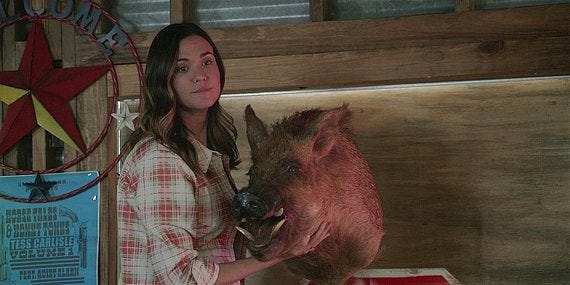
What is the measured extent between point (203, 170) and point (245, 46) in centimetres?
70

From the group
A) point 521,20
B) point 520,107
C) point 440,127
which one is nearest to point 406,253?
point 440,127

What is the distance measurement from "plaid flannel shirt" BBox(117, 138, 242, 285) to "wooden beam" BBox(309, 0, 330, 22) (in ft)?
2.20

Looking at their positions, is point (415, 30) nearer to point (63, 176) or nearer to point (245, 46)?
point (245, 46)

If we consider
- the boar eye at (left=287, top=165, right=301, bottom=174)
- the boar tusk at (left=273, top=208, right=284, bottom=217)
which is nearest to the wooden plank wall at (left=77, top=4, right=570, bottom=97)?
the boar eye at (left=287, top=165, right=301, bottom=174)

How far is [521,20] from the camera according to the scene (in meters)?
2.10

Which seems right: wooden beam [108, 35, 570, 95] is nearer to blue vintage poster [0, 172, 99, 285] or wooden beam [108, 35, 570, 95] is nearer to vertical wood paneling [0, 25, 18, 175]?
blue vintage poster [0, 172, 99, 285]

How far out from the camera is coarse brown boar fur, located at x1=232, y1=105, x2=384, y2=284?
1.57 meters

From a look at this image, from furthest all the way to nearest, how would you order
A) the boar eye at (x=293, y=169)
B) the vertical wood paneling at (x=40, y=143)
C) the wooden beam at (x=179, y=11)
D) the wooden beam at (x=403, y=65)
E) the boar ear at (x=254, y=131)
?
the vertical wood paneling at (x=40, y=143) < the wooden beam at (x=179, y=11) < the wooden beam at (x=403, y=65) < the boar ear at (x=254, y=131) < the boar eye at (x=293, y=169)

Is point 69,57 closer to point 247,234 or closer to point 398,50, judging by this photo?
point 398,50

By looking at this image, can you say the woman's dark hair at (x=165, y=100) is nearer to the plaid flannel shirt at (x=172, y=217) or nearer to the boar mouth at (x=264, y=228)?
the plaid flannel shirt at (x=172, y=217)

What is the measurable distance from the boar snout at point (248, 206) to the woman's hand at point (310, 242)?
122 mm

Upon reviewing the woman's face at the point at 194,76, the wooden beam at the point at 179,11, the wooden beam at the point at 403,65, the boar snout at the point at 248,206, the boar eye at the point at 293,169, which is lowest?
the boar snout at the point at 248,206

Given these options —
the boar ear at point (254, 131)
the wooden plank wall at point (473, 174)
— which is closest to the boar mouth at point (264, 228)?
the boar ear at point (254, 131)

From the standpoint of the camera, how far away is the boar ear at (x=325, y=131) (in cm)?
166
